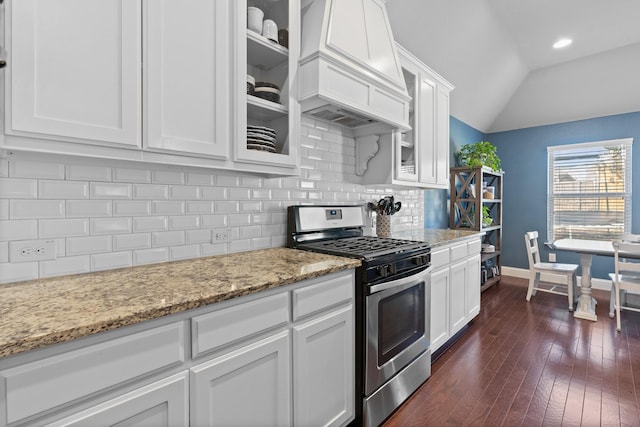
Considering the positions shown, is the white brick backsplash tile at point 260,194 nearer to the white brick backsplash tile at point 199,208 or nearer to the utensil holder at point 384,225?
the white brick backsplash tile at point 199,208

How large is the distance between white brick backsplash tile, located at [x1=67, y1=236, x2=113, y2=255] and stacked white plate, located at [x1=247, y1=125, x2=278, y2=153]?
2.60 ft

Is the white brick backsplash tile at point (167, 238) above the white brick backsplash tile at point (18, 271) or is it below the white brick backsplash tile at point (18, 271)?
above

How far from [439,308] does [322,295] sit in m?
1.40

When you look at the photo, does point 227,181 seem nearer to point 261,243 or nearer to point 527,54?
point 261,243

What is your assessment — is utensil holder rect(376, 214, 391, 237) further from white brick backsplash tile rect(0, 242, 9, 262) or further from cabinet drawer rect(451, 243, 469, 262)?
white brick backsplash tile rect(0, 242, 9, 262)

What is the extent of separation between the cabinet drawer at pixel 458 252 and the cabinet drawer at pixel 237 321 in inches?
71.6

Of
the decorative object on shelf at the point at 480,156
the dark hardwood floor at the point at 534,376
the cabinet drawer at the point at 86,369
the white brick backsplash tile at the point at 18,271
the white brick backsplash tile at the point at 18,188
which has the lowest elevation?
the dark hardwood floor at the point at 534,376

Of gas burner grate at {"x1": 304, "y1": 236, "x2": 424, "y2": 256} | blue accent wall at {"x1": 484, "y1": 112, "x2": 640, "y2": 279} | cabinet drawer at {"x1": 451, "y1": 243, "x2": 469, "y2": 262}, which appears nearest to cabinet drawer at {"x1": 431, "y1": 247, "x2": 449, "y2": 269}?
cabinet drawer at {"x1": 451, "y1": 243, "x2": 469, "y2": 262}

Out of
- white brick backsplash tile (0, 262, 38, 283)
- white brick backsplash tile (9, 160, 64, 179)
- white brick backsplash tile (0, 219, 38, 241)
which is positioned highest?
white brick backsplash tile (9, 160, 64, 179)

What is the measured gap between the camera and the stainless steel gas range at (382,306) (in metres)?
1.66

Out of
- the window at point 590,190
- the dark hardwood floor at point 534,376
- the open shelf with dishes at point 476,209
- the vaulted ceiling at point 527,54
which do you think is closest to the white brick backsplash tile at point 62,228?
the dark hardwood floor at point 534,376

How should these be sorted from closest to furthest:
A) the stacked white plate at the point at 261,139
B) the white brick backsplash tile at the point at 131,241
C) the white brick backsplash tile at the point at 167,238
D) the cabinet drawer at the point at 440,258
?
1. the white brick backsplash tile at the point at 131,241
2. the white brick backsplash tile at the point at 167,238
3. the stacked white plate at the point at 261,139
4. the cabinet drawer at the point at 440,258

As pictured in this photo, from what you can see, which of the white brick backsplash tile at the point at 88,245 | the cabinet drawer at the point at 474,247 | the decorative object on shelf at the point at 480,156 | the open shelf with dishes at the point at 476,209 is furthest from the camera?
the decorative object on shelf at the point at 480,156

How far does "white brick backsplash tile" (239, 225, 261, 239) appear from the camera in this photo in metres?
1.89
